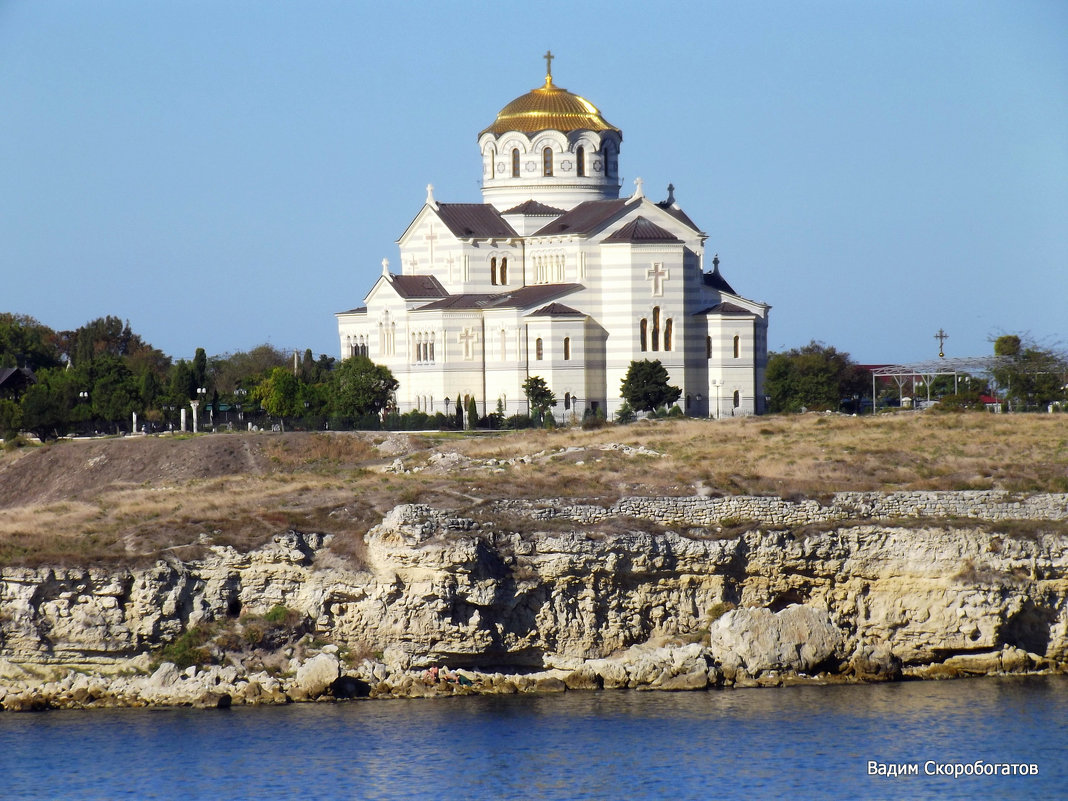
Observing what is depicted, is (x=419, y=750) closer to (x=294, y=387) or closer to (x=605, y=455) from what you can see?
(x=605, y=455)

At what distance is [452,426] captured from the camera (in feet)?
222

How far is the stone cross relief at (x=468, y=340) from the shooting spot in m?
72.4

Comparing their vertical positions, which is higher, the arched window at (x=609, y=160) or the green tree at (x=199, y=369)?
the arched window at (x=609, y=160)

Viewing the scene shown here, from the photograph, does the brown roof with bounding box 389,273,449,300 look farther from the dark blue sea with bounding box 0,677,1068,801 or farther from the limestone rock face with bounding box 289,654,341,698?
the dark blue sea with bounding box 0,677,1068,801

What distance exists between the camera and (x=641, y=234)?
234 ft

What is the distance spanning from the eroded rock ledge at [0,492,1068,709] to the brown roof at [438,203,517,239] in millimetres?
40691

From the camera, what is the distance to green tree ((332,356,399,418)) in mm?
71688

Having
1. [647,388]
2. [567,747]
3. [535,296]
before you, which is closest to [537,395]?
[647,388]

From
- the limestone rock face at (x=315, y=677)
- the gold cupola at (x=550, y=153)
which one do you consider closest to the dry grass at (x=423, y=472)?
the limestone rock face at (x=315, y=677)

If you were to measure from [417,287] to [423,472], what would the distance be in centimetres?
3098

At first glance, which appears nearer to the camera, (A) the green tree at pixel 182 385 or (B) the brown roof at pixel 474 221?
(A) the green tree at pixel 182 385

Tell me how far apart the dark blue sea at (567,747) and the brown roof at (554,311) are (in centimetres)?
3793

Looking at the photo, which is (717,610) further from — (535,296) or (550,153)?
(550,153)

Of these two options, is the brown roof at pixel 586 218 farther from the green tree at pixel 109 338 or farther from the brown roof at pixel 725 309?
the green tree at pixel 109 338
